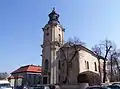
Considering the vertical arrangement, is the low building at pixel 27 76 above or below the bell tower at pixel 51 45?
below

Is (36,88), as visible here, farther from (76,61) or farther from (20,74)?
(20,74)

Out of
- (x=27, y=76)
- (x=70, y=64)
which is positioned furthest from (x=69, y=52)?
(x=27, y=76)

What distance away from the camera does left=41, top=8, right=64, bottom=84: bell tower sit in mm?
54781

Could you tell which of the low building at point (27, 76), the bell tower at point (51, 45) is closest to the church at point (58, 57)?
the bell tower at point (51, 45)

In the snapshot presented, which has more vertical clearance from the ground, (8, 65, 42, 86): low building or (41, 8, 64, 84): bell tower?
(41, 8, 64, 84): bell tower

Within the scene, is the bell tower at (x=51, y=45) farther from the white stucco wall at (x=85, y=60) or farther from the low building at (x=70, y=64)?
the white stucco wall at (x=85, y=60)

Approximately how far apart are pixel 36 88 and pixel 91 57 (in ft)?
137

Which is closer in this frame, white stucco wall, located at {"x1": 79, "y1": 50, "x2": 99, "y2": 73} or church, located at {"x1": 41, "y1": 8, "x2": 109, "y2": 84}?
church, located at {"x1": 41, "y1": 8, "x2": 109, "y2": 84}

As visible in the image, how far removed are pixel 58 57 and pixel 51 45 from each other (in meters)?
3.83

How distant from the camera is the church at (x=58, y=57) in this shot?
5484cm

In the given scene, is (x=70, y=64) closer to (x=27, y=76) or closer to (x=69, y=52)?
(x=69, y=52)

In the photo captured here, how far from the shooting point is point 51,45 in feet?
184

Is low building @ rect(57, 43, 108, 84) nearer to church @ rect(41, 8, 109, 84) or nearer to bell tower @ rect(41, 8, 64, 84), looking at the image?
church @ rect(41, 8, 109, 84)

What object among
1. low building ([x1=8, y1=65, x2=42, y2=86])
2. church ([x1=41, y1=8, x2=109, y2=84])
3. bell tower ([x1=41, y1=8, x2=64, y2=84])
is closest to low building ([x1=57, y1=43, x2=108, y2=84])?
church ([x1=41, y1=8, x2=109, y2=84])
